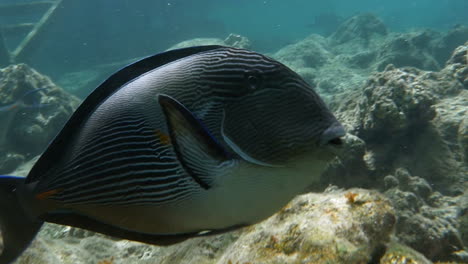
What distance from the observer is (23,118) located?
34.2ft

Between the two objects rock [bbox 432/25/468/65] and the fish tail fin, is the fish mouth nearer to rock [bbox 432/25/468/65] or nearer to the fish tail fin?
the fish tail fin

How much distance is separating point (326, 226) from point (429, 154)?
3877 millimetres

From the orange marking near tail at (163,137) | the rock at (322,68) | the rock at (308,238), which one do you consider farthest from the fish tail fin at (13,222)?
the rock at (322,68)

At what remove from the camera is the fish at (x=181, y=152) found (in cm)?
88

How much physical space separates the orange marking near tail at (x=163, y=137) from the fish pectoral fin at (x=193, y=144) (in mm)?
29

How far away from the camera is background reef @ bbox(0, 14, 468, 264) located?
2.10 metres

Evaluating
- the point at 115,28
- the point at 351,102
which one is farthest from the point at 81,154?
the point at 115,28

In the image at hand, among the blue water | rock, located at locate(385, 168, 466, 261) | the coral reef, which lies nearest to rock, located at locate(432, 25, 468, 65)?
the coral reef

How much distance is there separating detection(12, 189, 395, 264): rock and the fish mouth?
117 centimetres

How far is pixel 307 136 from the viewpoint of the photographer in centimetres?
88

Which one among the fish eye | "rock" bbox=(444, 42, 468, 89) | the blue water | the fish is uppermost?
the fish eye

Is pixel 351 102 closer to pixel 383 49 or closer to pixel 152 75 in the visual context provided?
pixel 152 75

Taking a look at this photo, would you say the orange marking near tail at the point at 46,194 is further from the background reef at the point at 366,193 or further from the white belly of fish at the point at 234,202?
the background reef at the point at 366,193

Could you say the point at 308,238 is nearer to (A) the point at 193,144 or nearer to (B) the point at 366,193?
(B) the point at 366,193
